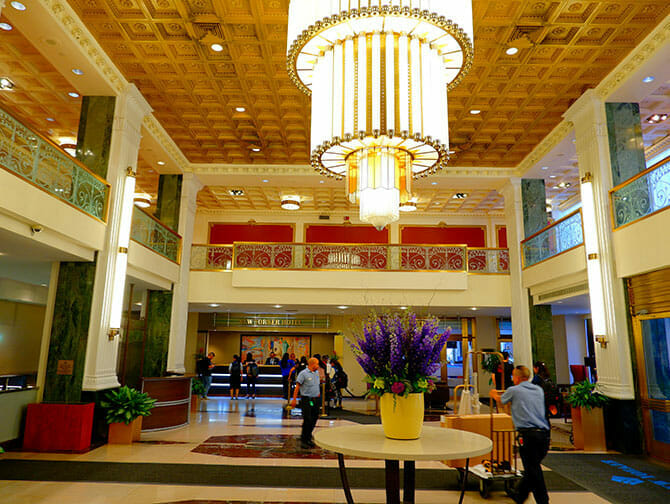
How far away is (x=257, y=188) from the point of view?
14.8 meters

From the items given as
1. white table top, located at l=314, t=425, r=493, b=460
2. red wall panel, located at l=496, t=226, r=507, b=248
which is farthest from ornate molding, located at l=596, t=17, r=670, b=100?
red wall panel, located at l=496, t=226, r=507, b=248

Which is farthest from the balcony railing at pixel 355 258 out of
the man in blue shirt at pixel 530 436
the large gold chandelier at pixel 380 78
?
the man in blue shirt at pixel 530 436

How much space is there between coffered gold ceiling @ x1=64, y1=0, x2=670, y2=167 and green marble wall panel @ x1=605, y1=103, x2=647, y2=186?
740mm

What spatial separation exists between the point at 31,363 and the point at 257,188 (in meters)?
7.56

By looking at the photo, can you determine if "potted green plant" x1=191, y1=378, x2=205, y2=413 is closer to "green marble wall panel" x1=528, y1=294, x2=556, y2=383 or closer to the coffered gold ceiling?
the coffered gold ceiling

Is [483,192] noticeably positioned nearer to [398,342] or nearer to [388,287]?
[388,287]

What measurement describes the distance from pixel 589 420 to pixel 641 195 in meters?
3.87

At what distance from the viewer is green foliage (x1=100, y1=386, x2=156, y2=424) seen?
786 centimetres

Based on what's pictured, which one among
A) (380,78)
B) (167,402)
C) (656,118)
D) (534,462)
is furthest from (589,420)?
(167,402)

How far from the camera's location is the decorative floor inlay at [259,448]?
736cm

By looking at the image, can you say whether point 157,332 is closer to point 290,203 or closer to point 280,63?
point 290,203

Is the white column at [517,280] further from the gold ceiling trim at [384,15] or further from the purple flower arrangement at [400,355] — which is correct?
the purple flower arrangement at [400,355]

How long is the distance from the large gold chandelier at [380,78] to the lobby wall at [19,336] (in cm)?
884

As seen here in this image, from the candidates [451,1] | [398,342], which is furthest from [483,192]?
[398,342]
